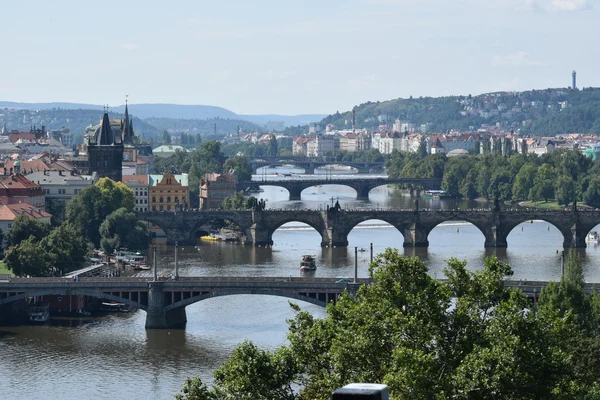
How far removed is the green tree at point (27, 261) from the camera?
6372cm

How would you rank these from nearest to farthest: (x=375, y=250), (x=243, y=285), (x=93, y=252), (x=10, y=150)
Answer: (x=243, y=285) < (x=93, y=252) < (x=375, y=250) < (x=10, y=150)

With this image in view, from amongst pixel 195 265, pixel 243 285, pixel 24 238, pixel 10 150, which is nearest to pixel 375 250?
pixel 195 265

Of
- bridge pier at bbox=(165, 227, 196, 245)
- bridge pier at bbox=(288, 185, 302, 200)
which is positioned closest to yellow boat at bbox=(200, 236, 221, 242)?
bridge pier at bbox=(165, 227, 196, 245)

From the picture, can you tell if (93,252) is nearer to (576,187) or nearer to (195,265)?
(195,265)

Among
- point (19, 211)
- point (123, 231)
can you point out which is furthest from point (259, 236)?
point (19, 211)

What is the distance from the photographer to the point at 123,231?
83.2 meters

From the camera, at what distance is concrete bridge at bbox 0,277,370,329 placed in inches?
2205

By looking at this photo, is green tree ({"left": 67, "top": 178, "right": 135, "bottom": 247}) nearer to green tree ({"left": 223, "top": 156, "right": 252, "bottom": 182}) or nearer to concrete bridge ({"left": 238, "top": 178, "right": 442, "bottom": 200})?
concrete bridge ({"left": 238, "top": 178, "right": 442, "bottom": 200})

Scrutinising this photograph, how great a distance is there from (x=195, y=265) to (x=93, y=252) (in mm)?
6350

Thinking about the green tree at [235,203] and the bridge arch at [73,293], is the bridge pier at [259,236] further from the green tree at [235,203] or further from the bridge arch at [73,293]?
the bridge arch at [73,293]

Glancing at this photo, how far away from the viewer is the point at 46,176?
98438 mm

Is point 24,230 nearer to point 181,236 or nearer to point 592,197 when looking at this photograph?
point 181,236

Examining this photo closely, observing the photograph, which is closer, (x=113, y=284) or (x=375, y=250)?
(x=113, y=284)

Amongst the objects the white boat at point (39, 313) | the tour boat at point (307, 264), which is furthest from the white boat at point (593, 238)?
the white boat at point (39, 313)
